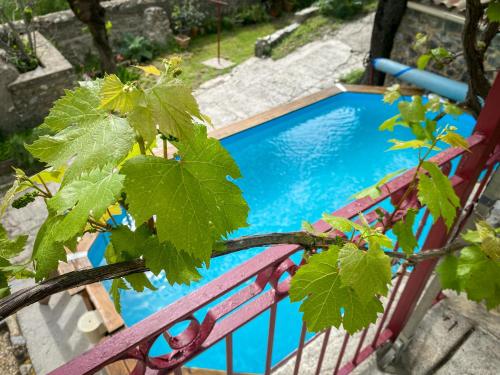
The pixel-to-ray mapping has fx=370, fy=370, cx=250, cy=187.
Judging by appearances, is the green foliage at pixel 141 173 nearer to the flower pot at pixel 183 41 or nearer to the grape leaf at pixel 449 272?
the grape leaf at pixel 449 272

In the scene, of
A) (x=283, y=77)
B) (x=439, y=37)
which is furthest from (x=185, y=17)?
(x=439, y=37)

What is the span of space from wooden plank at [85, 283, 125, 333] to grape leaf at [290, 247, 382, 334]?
251 centimetres

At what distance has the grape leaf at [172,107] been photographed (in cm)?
61

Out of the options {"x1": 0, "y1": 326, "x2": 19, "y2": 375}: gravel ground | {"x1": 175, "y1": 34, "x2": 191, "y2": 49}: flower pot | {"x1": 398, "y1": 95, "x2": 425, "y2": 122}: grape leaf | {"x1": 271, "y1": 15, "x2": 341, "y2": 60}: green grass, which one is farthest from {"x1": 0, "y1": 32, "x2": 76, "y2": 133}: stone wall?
{"x1": 398, "y1": 95, "x2": 425, "y2": 122}: grape leaf

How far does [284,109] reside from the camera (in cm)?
650

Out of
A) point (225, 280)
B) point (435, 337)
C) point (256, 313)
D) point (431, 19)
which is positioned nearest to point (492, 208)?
point (435, 337)

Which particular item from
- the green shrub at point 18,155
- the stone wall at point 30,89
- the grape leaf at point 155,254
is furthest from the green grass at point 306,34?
the grape leaf at point 155,254

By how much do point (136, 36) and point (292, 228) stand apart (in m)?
7.61

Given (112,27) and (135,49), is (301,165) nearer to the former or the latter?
(135,49)

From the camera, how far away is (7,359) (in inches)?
129

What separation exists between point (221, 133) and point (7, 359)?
389 cm

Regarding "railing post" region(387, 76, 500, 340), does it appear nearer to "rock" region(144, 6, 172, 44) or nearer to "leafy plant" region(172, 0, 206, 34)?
"rock" region(144, 6, 172, 44)

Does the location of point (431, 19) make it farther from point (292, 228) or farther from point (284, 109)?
point (292, 228)

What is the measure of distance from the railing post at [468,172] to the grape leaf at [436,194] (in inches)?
23.2
